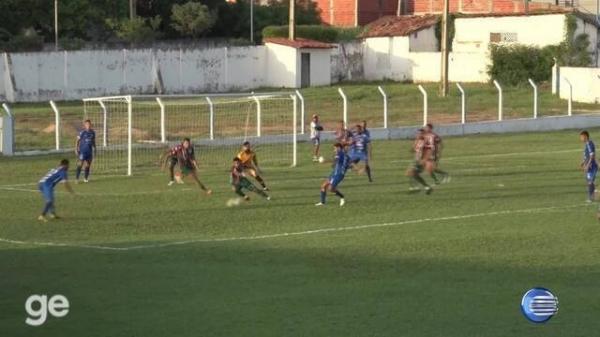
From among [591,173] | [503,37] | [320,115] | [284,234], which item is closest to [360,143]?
[591,173]

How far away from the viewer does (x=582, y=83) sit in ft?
203

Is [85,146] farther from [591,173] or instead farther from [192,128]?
[591,173]

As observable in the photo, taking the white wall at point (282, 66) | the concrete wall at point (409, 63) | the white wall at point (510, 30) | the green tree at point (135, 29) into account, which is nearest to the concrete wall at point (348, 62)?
the concrete wall at point (409, 63)

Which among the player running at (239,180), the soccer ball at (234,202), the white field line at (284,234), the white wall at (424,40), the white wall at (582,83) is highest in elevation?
the white wall at (424,40)

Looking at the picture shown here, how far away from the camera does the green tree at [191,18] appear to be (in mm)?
78062

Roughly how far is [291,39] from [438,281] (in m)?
55.2

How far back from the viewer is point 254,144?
4403cm

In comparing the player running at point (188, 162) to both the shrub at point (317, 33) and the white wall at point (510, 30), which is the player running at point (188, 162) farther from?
the shrub at point (317, 33)

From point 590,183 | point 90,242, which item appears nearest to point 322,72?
point 590,183

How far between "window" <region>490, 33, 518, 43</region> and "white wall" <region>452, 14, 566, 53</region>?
0.64 feet

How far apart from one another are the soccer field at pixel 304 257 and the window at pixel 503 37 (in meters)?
42.5

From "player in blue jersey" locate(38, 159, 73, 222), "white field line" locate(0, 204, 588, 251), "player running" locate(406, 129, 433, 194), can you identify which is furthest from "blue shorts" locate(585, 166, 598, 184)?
"player in blue jersey" locate(38, 159, 73, 222)

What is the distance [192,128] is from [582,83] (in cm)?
2336

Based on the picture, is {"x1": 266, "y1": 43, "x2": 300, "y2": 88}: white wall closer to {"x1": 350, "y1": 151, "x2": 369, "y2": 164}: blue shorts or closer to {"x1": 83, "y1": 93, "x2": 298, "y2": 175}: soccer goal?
{"x1": 83, "y1": 93, "x2": 298, "y2": 175}: soccer goal
